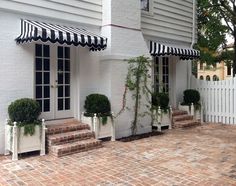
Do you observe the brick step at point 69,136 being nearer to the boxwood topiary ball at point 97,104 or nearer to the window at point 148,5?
the boxwood topiary ball at point 97,104

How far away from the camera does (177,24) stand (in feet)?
44.0

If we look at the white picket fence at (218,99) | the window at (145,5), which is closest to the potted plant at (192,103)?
the white picket fence at (218,99)

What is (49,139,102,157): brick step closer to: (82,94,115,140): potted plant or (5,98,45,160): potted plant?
(5,98,45,160): potted plant

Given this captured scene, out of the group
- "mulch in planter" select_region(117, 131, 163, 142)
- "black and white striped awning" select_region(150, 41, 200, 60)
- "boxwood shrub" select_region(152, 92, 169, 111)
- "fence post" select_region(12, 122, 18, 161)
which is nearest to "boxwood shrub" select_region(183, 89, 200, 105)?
"black and white striped awning" select_region(150, 41, 200, 60)

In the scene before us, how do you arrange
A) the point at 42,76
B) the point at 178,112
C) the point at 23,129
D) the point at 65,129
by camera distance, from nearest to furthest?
the point at 23,129, the point at 65,129, the point at 42,76, the point at 178,112

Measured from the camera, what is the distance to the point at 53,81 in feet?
29.2

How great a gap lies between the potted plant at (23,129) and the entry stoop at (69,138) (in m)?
0.38

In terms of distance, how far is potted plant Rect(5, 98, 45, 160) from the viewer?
7238 millimetres

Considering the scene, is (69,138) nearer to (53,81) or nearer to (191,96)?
(53,81)

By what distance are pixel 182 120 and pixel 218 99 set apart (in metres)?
2.18

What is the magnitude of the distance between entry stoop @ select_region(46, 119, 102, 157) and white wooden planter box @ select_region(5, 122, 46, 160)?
0.98ft

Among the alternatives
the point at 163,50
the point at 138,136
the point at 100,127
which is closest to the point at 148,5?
the point at 163,50

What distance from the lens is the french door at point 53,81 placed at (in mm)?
8617

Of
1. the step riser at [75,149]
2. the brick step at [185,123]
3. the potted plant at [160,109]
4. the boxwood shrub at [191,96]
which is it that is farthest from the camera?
the boxwood shrub at [191,96]
